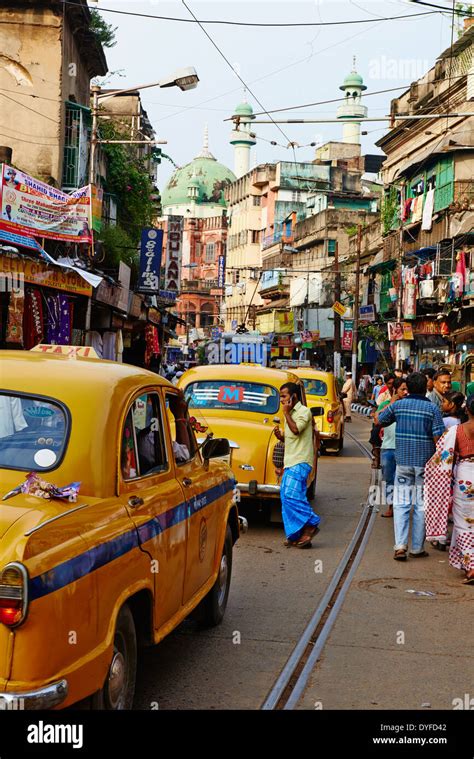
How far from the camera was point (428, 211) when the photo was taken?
40.3 meters

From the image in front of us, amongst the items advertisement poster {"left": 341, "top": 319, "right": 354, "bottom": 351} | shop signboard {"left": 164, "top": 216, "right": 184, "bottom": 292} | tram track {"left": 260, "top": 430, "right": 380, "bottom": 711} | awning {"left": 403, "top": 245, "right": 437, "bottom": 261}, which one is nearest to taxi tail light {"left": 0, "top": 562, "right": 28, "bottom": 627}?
tram track {"left": 260, "top": 430, "right": 380, "bottom": 711}

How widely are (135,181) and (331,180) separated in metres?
55.7

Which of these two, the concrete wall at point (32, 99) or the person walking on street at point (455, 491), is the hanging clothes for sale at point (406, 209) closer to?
the concrete wall at point (32, 99)

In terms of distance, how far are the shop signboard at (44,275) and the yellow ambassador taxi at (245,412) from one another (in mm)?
5162

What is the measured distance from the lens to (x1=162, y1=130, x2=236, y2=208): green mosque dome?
14075 centimetres

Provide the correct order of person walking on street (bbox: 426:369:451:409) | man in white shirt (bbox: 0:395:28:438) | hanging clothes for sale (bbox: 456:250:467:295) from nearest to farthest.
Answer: man in white shirt (bbox: 0:395:28:438) < person walking on street (bbox: 426:369:451:409) < hanging clothes for sale (bbox: 456:250:467:295)

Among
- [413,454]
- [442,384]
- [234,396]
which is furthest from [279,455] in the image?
[442,384]

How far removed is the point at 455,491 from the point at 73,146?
19.1 meters

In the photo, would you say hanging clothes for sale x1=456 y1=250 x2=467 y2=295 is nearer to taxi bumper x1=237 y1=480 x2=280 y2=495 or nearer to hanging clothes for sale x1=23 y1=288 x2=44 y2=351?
hanging clothes for sale x1=23 y1=288 x2=44 y2=351

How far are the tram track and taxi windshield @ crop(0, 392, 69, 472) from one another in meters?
1.92

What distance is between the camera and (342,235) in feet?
228
